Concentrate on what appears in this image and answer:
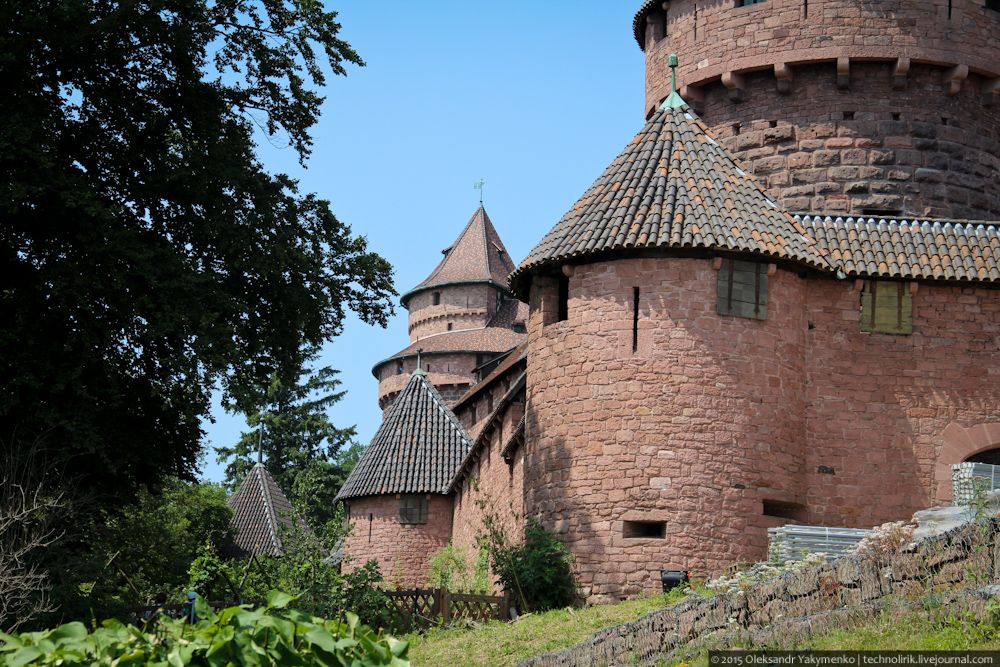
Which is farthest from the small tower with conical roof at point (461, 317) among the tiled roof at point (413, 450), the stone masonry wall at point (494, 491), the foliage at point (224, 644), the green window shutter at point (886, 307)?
the foliage at point (224, 644)

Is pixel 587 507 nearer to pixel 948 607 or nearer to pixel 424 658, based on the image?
pixel 424 658

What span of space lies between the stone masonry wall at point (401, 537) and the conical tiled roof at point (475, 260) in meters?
25.1

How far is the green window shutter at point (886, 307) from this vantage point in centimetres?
2025

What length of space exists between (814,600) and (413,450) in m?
23.0

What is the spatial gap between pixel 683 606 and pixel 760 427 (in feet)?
22.0

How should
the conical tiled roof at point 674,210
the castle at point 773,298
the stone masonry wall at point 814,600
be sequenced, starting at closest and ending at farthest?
the stone masonry wall at point 814,600, the castle at point 773,298, the conical tiled roof at point 674,210

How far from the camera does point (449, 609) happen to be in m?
19.5

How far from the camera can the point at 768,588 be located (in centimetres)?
1216

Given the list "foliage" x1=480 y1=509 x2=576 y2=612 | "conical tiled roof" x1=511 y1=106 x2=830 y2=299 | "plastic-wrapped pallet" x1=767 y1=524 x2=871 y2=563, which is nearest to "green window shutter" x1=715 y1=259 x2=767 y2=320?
"conical tiled roof" x1=511 y1=106 x2=830 y2=299

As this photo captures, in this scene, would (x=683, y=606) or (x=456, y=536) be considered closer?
(x=683, y=606)

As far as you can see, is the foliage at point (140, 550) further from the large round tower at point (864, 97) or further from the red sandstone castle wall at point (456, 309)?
the red sandstone castle wall at point (456, 309)

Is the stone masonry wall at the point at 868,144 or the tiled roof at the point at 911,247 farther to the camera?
the stone masonry wall at the point at 868,144

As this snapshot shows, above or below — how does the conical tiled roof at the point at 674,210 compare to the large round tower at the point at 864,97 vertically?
below

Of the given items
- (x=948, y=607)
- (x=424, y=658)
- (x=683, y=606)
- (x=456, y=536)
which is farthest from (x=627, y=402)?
(x=456, y=536)
